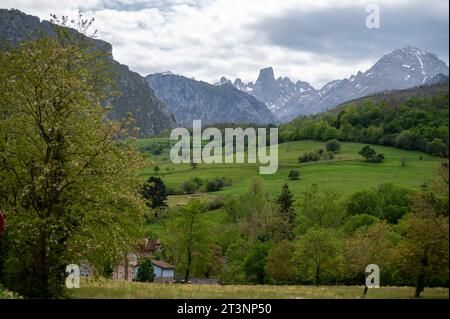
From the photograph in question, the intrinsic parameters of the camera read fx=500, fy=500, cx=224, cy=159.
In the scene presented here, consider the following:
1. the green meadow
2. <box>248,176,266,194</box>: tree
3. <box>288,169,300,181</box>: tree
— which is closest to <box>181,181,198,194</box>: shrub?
the green meadow

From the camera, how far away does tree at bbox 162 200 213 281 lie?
77250mm

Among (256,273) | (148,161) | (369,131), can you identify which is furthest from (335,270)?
(369,131)

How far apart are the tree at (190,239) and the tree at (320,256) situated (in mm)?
15633

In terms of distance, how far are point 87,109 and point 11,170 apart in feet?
14.9

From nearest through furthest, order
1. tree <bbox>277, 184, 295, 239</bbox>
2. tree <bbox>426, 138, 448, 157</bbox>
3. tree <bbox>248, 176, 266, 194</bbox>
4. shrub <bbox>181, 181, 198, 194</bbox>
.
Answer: tree <bbox>426, 138, 448, 157</bbox> → tree <bbox>277, 184, 295, 239</bbox> → tree <bbox>248, 176, 266, 194</bbox> → shrub <bbox>181, 181, 198, 194</bbox>

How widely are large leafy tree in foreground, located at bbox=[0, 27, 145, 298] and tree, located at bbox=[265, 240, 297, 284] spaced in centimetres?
5546

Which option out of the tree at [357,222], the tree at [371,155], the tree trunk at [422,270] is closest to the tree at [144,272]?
the tree at [357,222]

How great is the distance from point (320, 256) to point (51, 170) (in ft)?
173

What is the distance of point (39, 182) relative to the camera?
21.7m

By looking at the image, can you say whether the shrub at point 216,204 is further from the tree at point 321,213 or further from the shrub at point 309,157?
the shrub at point 309,157

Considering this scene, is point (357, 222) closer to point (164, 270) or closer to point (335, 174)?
point (164, 270)

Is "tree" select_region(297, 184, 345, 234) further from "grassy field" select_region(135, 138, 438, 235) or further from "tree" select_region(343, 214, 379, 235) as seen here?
"grassy field" select_region(135, 138, 438, 235)

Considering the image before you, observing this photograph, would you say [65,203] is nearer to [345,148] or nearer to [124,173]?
[124,173]

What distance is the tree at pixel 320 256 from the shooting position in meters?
67.9
